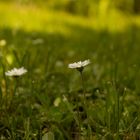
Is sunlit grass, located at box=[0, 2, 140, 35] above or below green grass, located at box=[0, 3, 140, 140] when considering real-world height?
below

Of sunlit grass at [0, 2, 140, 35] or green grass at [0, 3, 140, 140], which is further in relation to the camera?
sunlit grass at [0, 2, 140, 35]

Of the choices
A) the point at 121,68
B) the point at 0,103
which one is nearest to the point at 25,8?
the point at 121,68

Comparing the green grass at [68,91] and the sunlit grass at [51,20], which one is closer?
the green grass at [68,91]

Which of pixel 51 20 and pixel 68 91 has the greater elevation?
pixel 68 91

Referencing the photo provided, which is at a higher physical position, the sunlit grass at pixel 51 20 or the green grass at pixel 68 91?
the green grass at pixel 68 91

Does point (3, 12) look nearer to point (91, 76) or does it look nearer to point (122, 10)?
point (122, 10)

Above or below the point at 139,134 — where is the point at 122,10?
below

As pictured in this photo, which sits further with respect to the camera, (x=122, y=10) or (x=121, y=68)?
(x=122, y=10)

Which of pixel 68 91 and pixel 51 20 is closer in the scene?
pixel 68 91
